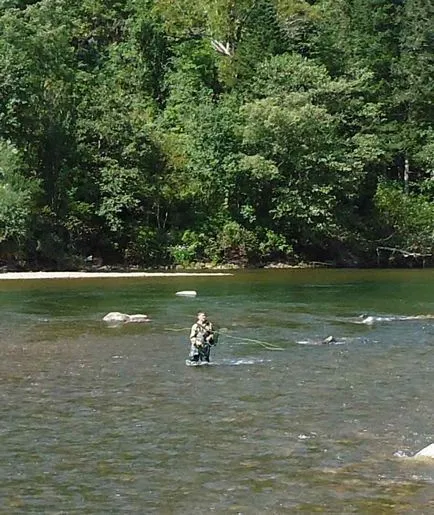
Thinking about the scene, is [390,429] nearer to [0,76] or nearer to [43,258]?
[43,258]

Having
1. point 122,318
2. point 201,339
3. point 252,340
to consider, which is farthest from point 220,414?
point 122,318

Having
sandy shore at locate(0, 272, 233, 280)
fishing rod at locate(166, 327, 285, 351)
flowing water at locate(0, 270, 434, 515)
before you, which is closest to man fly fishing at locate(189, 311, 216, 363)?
flowing water at locate(0, 270, 434, 515)

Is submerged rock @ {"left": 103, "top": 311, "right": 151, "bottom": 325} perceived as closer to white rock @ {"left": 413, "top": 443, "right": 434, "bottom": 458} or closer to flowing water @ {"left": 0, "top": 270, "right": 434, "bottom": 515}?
flowing water @ {"left": 0, "top": 270, "right": 434, "bottom": 515}

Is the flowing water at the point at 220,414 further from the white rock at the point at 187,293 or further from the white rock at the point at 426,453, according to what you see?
the white rock at the point at 187,293

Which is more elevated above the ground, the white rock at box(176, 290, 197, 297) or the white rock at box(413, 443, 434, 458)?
the white rock at box(176, 290, 197, 297)

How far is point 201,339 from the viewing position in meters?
23.3

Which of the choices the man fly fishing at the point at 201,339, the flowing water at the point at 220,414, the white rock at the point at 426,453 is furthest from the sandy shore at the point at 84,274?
the white rock at the point at 426,453

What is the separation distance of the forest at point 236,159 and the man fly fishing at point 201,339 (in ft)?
129

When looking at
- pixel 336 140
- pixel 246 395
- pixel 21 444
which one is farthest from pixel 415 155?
pixel 21 444

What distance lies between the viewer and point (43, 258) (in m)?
63.6

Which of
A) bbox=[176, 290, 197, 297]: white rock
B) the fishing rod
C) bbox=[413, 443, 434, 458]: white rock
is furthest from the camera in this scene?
bbox=[176, 290, 197, 297]: white rock

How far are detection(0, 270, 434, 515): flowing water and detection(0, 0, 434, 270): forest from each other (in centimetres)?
3111

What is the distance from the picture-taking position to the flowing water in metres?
12.2

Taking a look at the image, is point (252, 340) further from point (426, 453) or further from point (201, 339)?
point (426, 453)
